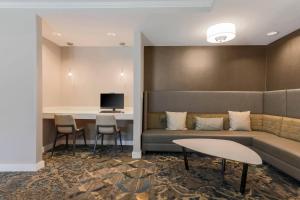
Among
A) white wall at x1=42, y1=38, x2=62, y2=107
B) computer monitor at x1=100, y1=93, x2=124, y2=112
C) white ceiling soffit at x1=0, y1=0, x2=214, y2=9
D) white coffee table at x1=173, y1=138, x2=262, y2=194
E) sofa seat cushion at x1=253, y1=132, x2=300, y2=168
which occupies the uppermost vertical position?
white ceiling soffit at x1=0, y1=0, x2=214, y2=9

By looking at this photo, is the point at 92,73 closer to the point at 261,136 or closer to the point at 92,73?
the point at 92,73

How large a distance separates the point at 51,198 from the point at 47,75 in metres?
2.96

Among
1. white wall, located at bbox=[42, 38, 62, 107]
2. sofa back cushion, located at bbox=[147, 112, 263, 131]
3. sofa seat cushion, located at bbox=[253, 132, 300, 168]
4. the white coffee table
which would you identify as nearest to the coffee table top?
the white coffee table

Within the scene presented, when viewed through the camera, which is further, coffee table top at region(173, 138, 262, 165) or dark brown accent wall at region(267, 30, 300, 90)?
dark brown accent wall at region(267, 30, 300, 90)

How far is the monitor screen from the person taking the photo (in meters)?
4.68

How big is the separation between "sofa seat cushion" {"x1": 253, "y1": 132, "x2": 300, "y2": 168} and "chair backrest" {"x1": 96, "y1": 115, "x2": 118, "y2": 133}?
2691mm

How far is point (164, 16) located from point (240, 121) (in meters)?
2.70

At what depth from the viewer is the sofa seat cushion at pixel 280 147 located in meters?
2.74

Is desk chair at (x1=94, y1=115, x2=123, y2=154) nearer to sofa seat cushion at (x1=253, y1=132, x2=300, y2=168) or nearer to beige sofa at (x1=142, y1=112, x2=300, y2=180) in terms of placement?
beige sofa at (x1=142, y1=112, x2=300, y2=180)

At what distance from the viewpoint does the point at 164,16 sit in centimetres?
318

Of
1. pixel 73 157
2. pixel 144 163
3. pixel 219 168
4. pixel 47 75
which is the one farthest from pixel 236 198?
pixel 47 75

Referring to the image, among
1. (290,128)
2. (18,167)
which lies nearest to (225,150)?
(290,128)

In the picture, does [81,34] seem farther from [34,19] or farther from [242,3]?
[242,3]

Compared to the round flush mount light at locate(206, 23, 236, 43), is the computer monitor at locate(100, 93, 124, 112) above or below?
below
